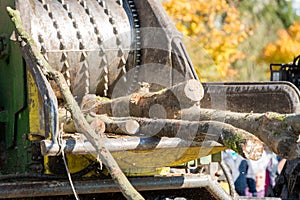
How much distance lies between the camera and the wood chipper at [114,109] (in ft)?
15.5

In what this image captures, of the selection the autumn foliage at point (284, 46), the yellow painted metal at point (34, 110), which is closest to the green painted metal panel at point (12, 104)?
the yellow painted metal at point (34, 110)

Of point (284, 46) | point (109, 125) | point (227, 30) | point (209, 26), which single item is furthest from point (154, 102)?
point (284, 46)

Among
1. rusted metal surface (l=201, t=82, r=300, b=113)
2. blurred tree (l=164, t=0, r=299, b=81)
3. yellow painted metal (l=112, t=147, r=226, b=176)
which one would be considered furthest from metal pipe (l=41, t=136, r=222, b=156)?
blurred tree (l=164, t=0, r=299, b=81)

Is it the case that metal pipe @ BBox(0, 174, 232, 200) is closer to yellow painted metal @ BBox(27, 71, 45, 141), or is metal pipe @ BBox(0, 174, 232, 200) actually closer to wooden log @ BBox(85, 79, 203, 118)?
yellow painted metal @ BBox(27, 71, 45, 141)

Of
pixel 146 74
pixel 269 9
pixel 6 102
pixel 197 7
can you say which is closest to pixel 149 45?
pixel 146 74

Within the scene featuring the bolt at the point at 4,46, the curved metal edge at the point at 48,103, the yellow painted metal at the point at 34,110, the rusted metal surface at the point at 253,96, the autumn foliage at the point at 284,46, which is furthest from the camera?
the autumn foliage at the point at 284,46

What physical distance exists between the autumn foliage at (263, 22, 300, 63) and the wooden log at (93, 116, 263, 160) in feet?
57.5

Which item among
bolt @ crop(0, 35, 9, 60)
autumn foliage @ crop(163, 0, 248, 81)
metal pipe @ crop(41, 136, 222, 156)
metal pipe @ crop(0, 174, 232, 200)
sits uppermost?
autumn foliage @ crop(163, 0, 248, 81)

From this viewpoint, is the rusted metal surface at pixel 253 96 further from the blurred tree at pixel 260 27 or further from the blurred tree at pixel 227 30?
the blurred tree at pixel 260 27

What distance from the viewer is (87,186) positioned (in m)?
5.23

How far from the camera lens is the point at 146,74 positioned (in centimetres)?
639

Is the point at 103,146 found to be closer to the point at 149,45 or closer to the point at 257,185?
the point at 149,45

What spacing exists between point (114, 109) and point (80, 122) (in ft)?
2.99

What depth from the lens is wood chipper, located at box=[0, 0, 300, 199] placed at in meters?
4.71
